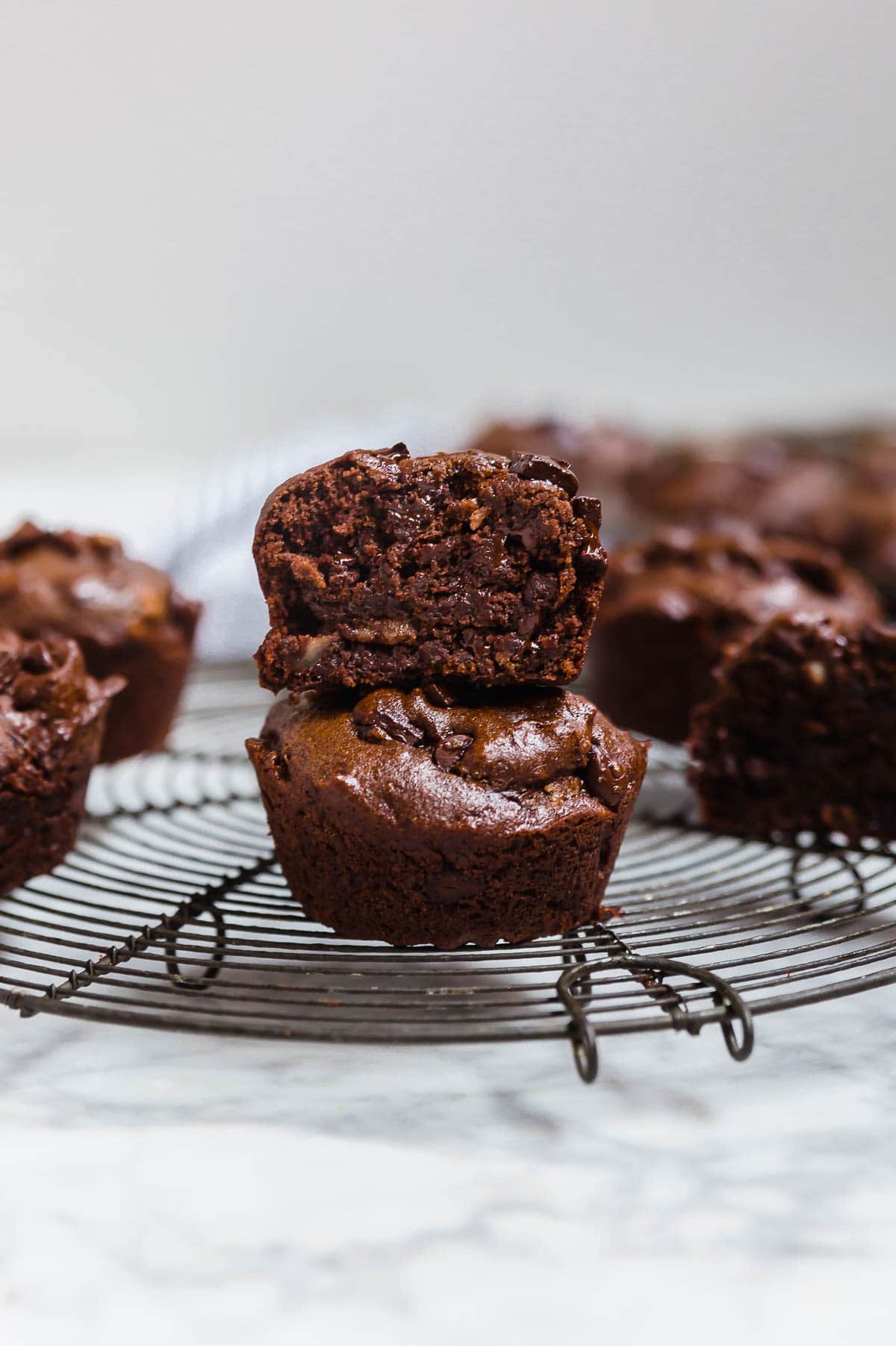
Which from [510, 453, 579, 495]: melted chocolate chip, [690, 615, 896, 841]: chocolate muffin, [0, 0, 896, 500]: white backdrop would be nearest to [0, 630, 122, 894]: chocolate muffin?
[510, 453, 579, 495]: melted chocolate chip

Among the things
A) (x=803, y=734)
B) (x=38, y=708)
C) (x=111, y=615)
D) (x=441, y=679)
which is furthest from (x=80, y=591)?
(x=803, y=734)

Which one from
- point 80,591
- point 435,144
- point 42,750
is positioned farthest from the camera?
point 80,591

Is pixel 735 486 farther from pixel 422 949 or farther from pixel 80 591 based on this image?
pixel 422 949

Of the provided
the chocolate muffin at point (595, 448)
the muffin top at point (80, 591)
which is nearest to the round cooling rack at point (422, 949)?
the muffin top at point (80, 591)

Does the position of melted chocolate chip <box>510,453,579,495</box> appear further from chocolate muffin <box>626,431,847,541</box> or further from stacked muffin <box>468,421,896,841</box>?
chocolate muffin <box>626,431,847,541</box>

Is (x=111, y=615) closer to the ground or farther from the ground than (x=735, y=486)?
farther from the ground

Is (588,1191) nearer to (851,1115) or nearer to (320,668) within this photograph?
(851,1115)

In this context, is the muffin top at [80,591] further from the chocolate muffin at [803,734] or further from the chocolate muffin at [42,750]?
the chocolate muffin at [803,734]
